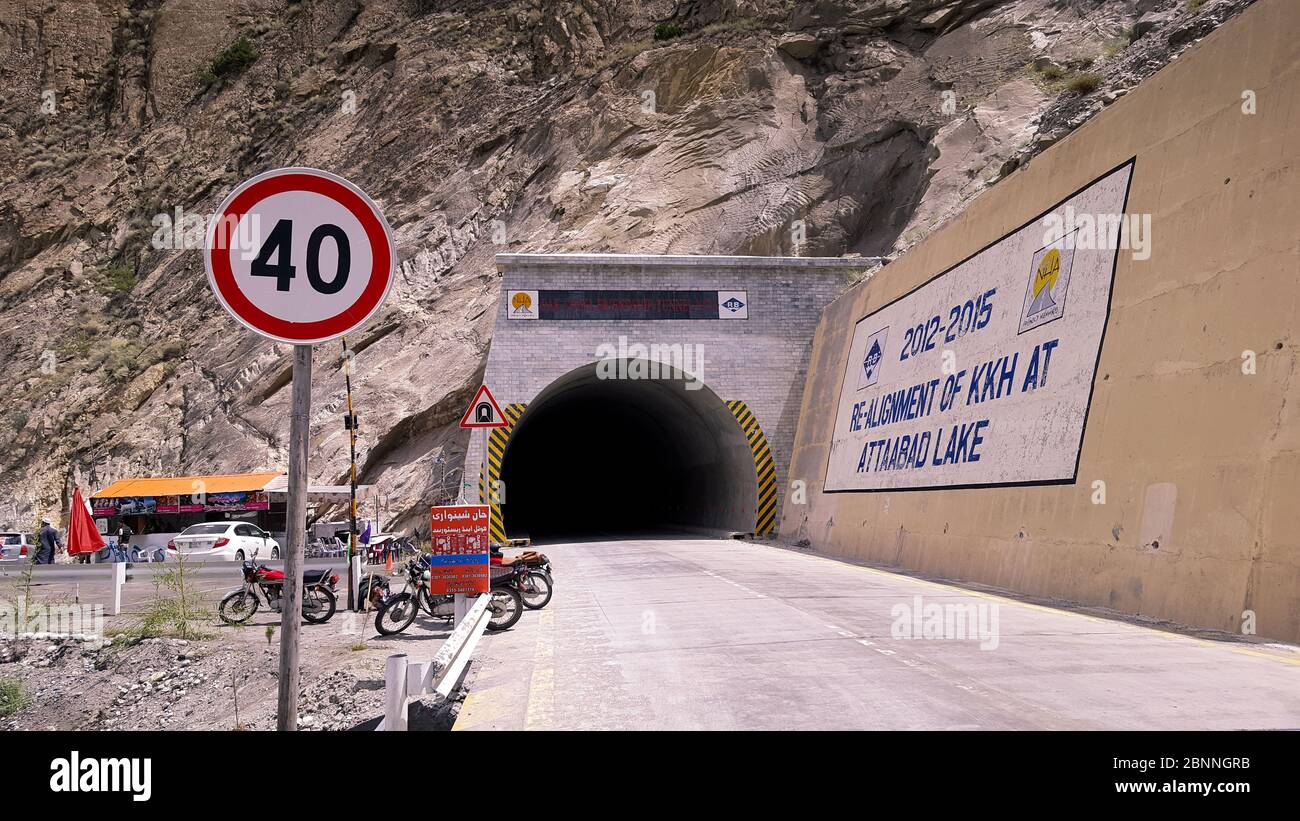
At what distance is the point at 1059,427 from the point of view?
11.2 meters

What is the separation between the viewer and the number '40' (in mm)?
3938

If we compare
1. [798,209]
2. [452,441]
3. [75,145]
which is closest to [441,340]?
[452,441]

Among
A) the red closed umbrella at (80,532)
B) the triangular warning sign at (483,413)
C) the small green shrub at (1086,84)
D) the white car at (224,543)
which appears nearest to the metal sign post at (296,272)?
the triangular warning sign at (483,413)

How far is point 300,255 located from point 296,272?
75 mm

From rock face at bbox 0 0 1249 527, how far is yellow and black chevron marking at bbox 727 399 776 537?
7655mm

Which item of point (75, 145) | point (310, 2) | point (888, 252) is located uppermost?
point (310, 2)

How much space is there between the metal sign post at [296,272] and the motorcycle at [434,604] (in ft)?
20.2

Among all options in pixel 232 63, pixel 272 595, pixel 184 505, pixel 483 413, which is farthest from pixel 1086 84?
pixel 232 63

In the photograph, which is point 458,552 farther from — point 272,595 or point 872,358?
point 872,358

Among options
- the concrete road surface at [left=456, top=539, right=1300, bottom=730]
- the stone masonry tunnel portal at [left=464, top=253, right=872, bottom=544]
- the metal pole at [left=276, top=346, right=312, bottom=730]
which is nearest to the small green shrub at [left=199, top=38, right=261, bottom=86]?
the stone masonry tunnel portal at [left=464, top=253, right=872, bottom=544]

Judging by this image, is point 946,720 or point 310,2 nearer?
point 946,720

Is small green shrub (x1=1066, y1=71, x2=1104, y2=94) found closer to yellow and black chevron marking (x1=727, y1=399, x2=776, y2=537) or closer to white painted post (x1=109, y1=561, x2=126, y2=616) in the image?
yellow and black chevron marking (x1=727, y1=399, x2=776, y2=537)
